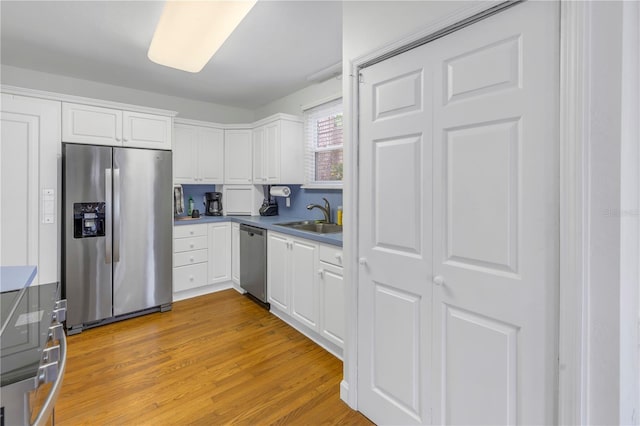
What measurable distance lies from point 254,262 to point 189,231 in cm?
89

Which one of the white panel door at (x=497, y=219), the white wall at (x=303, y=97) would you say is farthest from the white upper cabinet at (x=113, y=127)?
the white panel door at (x=497, y=219)

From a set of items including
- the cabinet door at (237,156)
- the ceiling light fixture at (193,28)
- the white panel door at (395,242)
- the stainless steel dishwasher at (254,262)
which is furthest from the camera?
the cabinet door at (237,156)

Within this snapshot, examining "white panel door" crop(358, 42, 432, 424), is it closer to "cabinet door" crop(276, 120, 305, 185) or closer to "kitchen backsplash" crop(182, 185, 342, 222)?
"kitchen backsplash" crop(182, 185, 342, 222)

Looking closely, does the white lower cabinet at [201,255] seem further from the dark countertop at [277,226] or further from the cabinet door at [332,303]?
the cabinet door at [332,303]

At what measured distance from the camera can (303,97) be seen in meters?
3.72

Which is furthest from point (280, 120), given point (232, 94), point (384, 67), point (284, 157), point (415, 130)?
point (415, 130)

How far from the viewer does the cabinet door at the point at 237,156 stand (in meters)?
4.07

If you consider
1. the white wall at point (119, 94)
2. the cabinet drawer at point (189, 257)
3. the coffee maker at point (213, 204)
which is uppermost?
the white wall at point (119, 94)

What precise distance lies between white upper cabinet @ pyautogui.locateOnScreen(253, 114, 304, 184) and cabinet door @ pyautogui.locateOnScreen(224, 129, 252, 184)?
0.38m

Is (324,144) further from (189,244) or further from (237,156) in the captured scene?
(189,244)

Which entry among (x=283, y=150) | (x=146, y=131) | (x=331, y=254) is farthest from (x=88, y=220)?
(x=331, y=254)

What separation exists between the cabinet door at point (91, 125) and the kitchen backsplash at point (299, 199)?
123 cm

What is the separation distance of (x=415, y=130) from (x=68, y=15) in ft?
8.31

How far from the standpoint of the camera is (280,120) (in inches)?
140
